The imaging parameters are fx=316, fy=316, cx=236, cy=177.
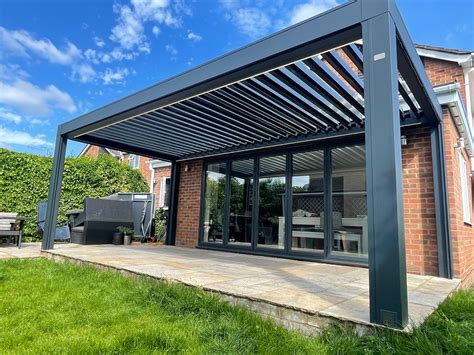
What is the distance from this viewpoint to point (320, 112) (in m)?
4.57

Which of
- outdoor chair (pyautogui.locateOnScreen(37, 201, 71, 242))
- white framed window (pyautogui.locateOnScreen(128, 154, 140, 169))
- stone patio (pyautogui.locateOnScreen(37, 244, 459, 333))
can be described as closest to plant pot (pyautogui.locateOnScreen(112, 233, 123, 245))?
outdoor chair (pyautogui.locateOnScreen(37, 201, 71, 242))

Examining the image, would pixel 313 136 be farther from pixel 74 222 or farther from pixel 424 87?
pixel 74 222

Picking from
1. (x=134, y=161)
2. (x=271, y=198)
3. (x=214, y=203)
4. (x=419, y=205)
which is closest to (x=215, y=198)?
(x=214, y=203)

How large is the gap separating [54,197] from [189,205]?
9.55ft

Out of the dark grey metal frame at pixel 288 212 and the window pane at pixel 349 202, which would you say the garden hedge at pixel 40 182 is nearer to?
the dark grey metal frame at pixel 288 212

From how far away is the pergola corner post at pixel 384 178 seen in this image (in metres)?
2.02

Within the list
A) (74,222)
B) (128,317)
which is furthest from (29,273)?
(74,222)

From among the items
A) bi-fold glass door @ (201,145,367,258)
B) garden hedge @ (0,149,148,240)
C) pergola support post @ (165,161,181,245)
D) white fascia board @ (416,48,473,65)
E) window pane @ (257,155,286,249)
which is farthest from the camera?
garden hedge @ (0,149,148,240)

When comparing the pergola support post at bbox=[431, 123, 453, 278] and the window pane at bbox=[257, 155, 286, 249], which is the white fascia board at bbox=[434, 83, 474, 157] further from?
the window pane at bbox=[257, 155, 286, 249]

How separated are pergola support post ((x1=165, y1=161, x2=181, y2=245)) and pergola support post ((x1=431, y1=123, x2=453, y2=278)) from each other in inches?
223

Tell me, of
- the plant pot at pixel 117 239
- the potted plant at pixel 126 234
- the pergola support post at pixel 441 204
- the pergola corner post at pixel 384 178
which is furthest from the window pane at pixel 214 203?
the pergola corner post at pixel 384 178

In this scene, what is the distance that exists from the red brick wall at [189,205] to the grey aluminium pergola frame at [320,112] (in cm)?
76

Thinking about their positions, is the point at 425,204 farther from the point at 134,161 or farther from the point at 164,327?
the point at 134,161

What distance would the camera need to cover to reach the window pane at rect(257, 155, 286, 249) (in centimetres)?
594
